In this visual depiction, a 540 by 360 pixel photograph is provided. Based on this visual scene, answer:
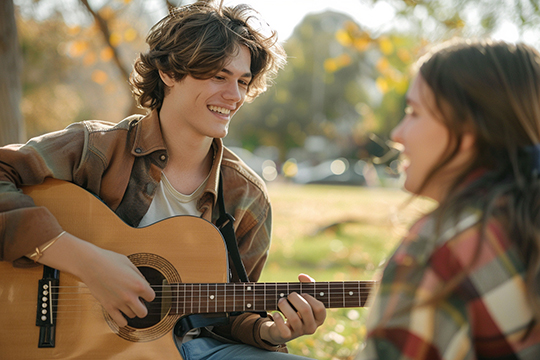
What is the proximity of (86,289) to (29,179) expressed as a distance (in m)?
0.60

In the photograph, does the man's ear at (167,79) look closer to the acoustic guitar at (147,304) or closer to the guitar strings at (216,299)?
the acoustic guitar at (147,304)

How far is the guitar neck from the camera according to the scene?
Answer: 2.24 m

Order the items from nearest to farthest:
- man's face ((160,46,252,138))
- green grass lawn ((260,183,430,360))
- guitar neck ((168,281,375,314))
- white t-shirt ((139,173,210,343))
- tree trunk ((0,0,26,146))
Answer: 1. guitar neck ((168,281,375,314))
2. white t-shirt ((139,173,210,343))
3. man's face ((160,46,252,138))
4. tree trunk ((0,0,26,146))
5. green grass lawn ((260,183,430,360))

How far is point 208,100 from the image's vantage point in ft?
8.63

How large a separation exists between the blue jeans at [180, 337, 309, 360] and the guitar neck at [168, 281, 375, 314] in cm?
23

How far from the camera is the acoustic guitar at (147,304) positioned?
2.13m

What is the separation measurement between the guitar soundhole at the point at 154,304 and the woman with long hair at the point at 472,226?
1.27m

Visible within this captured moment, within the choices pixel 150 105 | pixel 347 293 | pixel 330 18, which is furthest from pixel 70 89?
pixel 330 18

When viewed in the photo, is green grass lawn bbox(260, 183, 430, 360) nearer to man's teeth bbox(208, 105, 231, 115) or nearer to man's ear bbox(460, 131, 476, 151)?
man's teeth bbox(208, 105, 231, 115)

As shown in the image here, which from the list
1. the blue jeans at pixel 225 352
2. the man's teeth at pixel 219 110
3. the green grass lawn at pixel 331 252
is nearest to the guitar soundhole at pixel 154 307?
the blue jeans at pixel 225 352

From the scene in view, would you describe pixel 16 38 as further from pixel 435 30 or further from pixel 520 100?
pixel 435 30

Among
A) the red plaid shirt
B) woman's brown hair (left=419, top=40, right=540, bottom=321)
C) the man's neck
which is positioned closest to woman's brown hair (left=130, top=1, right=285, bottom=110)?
the man's neck

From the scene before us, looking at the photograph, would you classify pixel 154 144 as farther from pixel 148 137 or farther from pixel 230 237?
pixel 230 237

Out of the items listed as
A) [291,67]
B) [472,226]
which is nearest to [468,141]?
[472,226]
